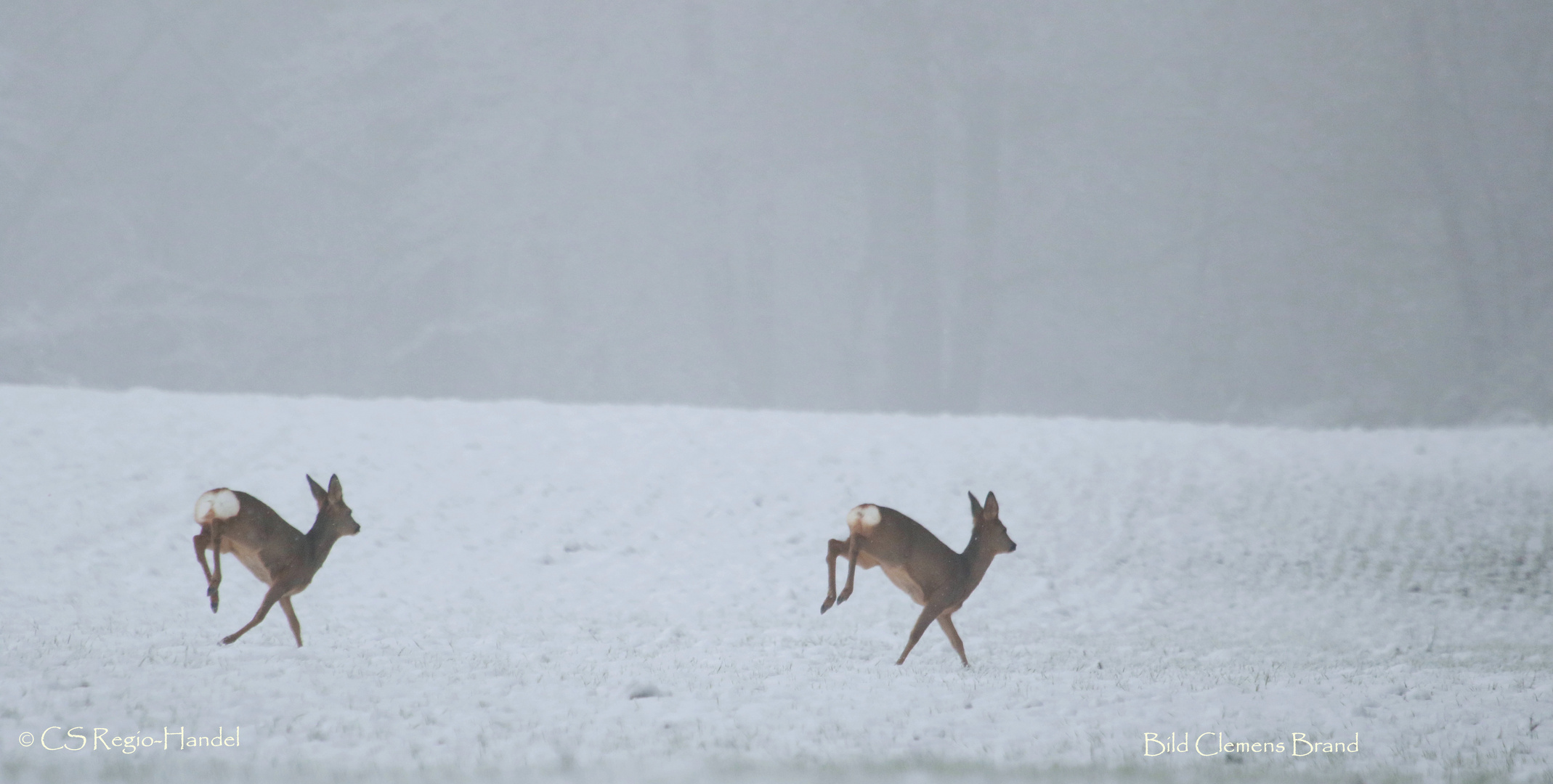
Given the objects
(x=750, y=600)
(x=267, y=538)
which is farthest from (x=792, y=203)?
(x=267, y=538)

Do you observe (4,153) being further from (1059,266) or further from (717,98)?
(1059,266)

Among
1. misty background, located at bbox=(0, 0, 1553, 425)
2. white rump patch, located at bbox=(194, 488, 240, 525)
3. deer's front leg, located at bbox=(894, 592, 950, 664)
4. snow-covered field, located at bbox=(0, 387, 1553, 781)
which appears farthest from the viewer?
misty background, located at bbox=(0, 0, 1553, 425)

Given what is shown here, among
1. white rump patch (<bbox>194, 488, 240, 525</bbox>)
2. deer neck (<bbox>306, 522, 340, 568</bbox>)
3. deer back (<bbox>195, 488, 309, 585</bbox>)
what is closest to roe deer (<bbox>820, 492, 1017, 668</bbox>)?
deer neck (<bbox>306, 522, 340, 568</bbox>)

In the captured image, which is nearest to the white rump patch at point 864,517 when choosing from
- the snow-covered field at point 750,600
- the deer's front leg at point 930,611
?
the deer's front leg at point 930,611

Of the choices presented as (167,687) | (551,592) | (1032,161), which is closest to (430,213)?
(1032,161)

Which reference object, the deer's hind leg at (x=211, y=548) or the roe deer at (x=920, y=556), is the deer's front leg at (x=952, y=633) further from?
the deer's hind leg at (x=211, y=548)

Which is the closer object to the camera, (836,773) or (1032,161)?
(836,773)

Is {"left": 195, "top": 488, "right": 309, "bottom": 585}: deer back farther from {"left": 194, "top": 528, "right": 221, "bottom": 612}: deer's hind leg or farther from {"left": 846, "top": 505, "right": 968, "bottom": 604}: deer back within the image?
{"left": 846, "top": 505, "right": 968, "bottom": 604}: deer back

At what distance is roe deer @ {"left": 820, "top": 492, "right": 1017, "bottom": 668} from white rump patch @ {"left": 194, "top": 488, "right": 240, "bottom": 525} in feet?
12.7

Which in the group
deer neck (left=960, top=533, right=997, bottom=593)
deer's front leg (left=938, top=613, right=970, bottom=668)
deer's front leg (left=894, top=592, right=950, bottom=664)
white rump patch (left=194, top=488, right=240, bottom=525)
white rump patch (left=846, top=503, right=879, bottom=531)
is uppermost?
white rump patch (left=194, top=488, right=240, bottom=525)

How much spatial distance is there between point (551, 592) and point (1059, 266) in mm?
46202

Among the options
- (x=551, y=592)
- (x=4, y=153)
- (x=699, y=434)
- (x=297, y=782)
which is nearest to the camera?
(x=297, y=782)

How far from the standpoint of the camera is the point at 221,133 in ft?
190

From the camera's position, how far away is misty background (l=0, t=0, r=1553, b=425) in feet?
170
